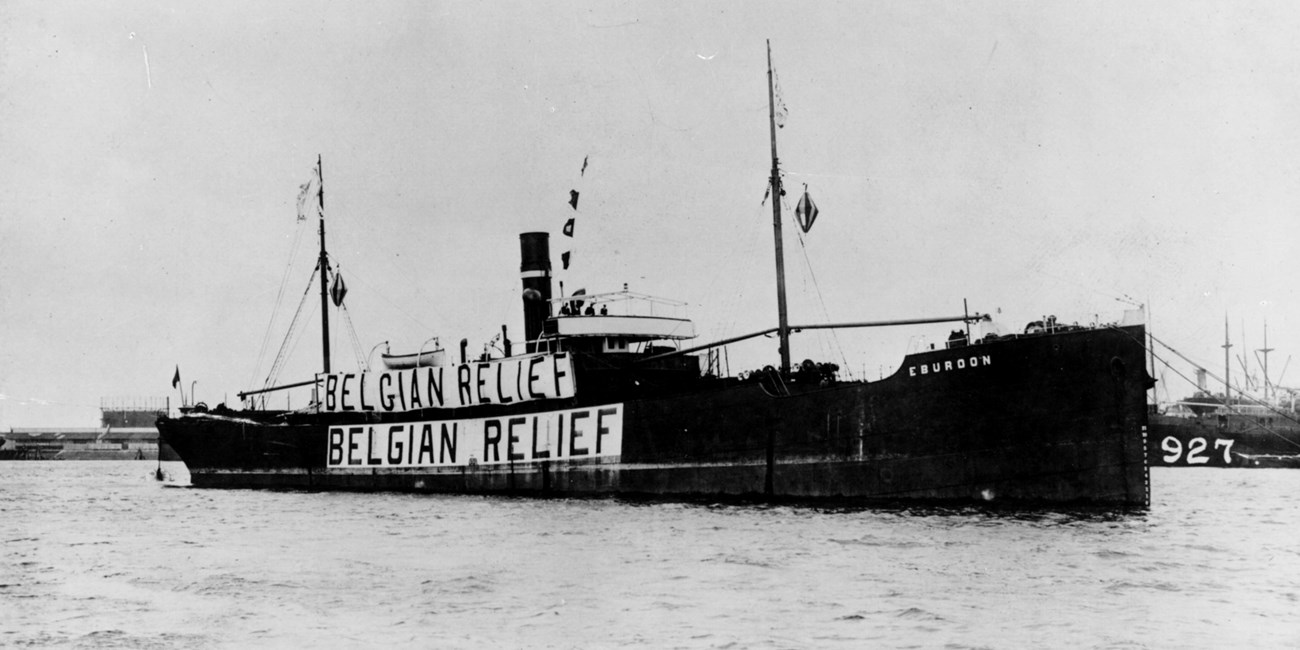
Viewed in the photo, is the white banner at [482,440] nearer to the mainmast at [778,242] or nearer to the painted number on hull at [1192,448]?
the mainmast at [778,242]

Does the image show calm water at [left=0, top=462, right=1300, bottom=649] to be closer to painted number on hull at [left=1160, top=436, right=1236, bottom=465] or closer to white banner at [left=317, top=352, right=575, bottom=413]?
white banner at [left=317, top=352, right=575, bottom=413]

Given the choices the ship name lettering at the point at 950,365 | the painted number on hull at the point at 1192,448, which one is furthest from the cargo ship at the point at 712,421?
the painted number on hull at the point at 1192,448

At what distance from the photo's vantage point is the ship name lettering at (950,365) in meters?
22.4

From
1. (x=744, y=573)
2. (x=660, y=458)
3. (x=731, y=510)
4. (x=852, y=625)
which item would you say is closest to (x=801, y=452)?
(x=731, y=510)

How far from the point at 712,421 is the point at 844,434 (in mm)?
3454

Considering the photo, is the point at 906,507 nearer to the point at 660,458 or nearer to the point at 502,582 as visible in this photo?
the point at 660,458

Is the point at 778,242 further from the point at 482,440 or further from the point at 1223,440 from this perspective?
the point at 1223,440

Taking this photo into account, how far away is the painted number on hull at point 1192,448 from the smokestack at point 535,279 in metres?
30.6

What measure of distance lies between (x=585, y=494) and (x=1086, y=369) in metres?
12.8

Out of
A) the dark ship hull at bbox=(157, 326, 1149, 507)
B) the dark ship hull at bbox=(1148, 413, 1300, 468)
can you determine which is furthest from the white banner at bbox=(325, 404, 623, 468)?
the dark ship hull at bbox=(1148, 413, 1300, 468)

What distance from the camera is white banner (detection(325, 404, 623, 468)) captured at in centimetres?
2939

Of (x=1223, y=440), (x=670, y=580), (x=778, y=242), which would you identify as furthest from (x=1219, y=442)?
(x=670, y=580)

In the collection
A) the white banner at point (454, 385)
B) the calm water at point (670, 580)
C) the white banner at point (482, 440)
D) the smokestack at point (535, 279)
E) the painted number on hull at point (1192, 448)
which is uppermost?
the smokestack at point (535, 279)

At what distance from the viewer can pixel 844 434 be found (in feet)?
79.9
